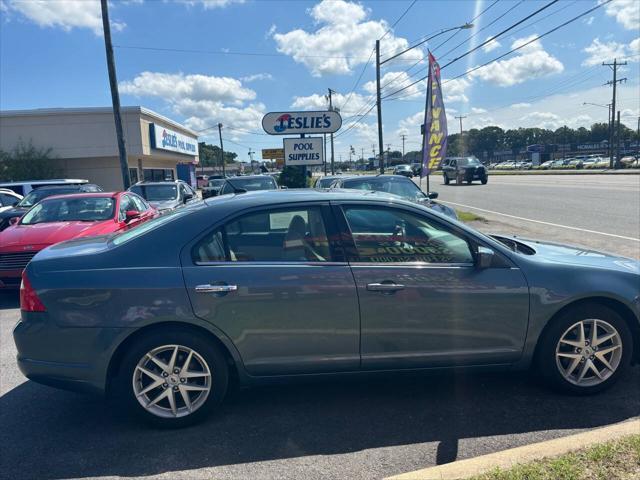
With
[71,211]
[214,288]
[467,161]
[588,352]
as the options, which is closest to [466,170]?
[467,161]

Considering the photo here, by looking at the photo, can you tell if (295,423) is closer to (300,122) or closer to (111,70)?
(300,122)

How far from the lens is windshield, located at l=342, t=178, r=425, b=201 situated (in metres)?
10.0

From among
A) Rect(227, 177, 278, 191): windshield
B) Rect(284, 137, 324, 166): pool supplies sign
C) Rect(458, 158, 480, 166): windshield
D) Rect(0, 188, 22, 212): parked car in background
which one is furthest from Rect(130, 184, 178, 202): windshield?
Rect(458, 158, 480, 166): windshield

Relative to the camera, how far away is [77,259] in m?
3.27

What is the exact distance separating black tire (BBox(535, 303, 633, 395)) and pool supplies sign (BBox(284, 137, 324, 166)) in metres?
9.93

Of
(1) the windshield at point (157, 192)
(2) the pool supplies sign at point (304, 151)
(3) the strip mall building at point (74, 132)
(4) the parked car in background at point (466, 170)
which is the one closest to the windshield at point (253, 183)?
(2) the pool supplies sign at point (304, 151)

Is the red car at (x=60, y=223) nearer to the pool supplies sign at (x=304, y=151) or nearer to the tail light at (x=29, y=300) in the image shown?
the tail light at (x=29, y=300)

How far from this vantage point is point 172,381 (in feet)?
10.5

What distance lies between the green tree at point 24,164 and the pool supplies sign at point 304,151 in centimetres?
2094

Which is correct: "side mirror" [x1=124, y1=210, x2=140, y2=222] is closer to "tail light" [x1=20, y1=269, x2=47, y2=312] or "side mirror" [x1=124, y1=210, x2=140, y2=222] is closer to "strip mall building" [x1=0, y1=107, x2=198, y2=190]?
Answer: "tail light" [x1=20, y1=269, x2=47, y2=312]

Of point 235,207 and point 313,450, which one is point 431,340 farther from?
point 235,207

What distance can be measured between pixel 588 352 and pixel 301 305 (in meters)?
2.16

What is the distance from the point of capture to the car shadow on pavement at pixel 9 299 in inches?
262

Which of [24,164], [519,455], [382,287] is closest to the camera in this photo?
[519,455]
